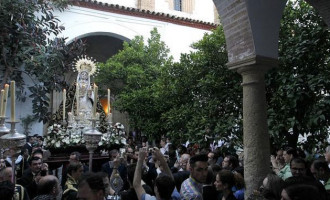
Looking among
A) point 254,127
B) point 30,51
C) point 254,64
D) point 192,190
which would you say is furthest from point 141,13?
point 192,190

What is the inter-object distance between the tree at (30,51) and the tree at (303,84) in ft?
28.7

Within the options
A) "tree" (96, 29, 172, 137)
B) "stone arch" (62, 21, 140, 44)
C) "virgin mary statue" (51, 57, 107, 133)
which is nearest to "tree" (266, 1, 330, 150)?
"virgin mary statue" (51, 57, 107, 133)

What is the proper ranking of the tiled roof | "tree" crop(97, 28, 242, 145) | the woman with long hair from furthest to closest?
the tiled roof → "tree" crop(97, 28, 242, 145) → the woman with long hair

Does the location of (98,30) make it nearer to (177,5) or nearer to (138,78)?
(138,78)

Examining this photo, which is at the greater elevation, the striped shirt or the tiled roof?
the tiled roof

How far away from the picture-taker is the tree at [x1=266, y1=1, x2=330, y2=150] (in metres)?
6.43

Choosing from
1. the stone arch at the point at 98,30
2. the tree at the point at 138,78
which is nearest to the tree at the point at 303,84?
the tree at the point at 138,78

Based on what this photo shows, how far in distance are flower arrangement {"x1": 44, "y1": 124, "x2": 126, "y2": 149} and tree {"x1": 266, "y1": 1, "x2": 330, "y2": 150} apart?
395 centimetres

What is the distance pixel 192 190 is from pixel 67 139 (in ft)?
16.8

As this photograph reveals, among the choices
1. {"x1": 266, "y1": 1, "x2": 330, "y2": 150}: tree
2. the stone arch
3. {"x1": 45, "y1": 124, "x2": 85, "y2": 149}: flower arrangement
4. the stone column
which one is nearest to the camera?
the stone column

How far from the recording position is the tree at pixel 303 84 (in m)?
6.43

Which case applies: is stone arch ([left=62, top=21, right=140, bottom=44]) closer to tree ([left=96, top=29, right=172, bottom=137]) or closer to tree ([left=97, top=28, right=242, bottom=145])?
tree ([left=96, top=29, right=172, bottom=137])

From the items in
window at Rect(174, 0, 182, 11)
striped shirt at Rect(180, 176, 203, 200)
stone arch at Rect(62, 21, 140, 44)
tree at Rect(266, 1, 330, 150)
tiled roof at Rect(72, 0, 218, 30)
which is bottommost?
striped shirt at Rect(180, 176, 203, 200)

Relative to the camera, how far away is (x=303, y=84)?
6633mm
